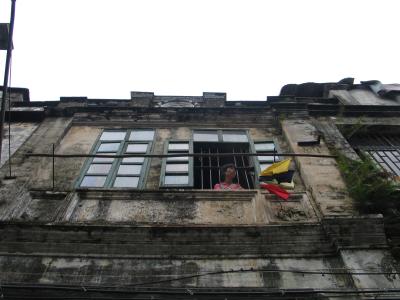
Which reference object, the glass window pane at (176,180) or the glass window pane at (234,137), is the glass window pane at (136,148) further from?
the glass window pane at (234,137)

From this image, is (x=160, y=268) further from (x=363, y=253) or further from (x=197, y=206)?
(x=363, y=253)

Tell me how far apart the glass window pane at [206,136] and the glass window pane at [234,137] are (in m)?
0.20

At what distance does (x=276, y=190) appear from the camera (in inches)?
252

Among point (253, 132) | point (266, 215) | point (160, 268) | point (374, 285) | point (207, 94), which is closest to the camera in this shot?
point (374, 285)

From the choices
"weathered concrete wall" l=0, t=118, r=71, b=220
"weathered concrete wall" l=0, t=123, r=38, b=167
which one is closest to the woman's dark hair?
"weathered concrete wall" l=0, t=118, r=71, b=220

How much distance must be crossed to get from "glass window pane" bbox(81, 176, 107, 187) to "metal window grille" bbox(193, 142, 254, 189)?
5.76 feet

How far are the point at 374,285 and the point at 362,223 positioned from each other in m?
1.00

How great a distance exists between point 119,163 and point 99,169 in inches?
15.6

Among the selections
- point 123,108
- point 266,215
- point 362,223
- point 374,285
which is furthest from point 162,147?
point 374,285

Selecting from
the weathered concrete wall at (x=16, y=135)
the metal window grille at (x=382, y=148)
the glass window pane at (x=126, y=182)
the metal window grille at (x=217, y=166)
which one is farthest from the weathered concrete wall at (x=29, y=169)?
the metal window grille at (x=382, y=148)

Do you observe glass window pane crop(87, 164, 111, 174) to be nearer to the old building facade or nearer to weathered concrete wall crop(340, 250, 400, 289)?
the old building facade

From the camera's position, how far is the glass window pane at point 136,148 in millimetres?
8164

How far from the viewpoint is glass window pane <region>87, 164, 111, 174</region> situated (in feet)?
24.1

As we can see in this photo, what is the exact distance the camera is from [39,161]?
298 inches
